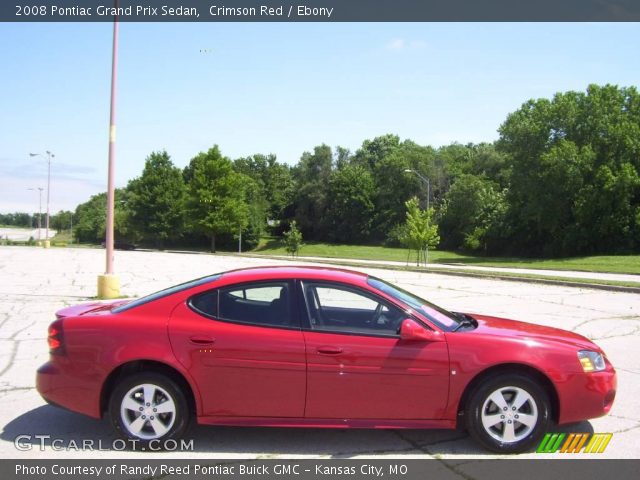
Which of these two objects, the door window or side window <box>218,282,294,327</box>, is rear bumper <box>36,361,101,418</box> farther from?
side window <box>218,282,294,327</box>

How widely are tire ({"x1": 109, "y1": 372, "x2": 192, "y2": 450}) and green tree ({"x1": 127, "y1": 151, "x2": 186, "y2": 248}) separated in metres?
76.3

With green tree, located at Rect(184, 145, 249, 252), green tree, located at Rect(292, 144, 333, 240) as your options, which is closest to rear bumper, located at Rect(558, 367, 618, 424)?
green tree, located at Rect(184, 145, 249, 252)

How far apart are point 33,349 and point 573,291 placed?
1521cm

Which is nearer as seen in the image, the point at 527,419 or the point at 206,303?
the point at 527,419

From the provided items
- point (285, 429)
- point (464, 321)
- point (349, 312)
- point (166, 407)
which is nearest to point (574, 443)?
point (464, 321)

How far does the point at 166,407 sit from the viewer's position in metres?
4.31

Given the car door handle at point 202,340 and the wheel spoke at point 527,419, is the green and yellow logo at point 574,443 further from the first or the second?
the car door handle at point 202,340

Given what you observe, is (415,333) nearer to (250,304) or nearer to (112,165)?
(250,304)

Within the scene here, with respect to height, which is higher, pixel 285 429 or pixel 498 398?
pixel 498 398

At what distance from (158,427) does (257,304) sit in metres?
1.21

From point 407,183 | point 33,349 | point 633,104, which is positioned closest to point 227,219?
point 407,183

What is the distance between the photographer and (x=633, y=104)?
163 feet

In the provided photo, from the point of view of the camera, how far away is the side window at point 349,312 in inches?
174

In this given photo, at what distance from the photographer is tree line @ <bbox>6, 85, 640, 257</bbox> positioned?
47.5 meters
